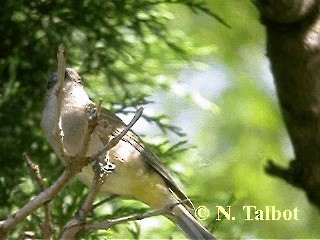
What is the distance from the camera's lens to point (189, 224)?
363cm

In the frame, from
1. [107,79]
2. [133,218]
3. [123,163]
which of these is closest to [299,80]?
[133,218]

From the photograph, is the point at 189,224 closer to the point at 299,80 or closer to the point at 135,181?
the point at 135,181

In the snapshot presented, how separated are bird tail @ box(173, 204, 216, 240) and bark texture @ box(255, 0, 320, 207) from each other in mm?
613

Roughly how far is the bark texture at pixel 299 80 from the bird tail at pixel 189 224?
61 cm

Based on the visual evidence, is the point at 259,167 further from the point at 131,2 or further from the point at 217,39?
the point at 131,2

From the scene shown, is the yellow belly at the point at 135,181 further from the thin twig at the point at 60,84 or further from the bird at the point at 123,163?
the thin twig at the point at 60,84

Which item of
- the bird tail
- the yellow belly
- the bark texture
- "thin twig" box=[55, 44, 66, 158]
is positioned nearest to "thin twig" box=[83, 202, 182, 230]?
"thin twig" box=[55, 44, 66, 158]

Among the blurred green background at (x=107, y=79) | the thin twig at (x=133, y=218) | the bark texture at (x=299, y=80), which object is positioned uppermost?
the bark texture at (x=299, y=80)

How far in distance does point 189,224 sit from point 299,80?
0.90 metres

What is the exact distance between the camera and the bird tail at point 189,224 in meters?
3.58

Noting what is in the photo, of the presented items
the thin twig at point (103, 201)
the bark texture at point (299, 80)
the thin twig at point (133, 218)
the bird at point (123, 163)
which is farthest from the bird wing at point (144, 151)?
the thin twig at point (133, 218)

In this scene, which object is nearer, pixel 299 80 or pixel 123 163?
pixel 299 80

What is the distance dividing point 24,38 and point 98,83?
0.50 m

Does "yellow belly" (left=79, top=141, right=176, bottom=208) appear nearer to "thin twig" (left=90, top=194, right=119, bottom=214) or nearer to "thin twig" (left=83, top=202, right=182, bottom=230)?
"thin twig" (left=90, top=194, right=119, bottom=214)
